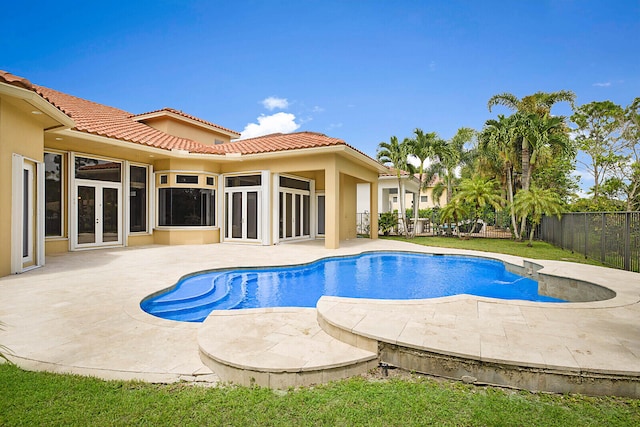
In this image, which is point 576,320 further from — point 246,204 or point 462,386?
point 246,204

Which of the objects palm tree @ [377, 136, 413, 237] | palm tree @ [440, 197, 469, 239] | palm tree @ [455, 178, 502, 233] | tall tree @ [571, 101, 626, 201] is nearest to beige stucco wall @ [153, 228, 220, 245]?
palm tree @ [377, 136, 413, 237]

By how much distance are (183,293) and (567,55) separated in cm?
2008

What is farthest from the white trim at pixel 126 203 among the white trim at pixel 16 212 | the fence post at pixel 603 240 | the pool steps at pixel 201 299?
the fence post at pixel 603 240

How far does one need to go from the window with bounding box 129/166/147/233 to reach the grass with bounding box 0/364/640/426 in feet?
39.2

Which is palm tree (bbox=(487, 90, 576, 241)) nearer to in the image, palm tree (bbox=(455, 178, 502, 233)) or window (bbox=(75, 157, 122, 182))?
palm tree (bbox=(455, 178, 502, 233))

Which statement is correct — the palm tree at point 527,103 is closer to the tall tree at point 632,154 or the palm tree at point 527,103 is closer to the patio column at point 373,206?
the tall tree at point 632,154

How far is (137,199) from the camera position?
562 inches

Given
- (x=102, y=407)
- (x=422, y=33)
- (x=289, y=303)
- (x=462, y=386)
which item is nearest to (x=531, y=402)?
(x=462, y=386)

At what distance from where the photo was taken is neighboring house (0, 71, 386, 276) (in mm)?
8844

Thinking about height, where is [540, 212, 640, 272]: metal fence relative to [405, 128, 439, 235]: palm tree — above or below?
below

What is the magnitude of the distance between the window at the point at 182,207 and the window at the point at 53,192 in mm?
3603

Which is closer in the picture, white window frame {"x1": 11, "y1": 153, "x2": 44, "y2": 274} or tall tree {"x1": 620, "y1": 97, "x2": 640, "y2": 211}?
white window frame {"x1": 11, "y1": 153, "x2": 44, "y2": 274}

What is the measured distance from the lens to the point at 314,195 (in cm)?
1900

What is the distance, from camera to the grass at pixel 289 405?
250 cm
